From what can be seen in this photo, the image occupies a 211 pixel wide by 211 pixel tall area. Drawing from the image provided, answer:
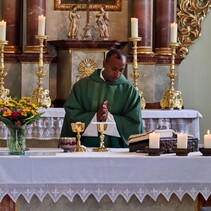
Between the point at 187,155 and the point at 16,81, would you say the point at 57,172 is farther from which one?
the point at 16,81

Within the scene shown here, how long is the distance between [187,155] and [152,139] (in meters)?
0.27

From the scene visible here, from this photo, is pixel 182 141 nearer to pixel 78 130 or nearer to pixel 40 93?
pixel 78 130

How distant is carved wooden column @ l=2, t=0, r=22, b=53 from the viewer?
408 inches

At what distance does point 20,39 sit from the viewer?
A: 34.6ft

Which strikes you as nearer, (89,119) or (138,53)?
(89,119)

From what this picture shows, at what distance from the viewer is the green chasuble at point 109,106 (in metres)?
6.79

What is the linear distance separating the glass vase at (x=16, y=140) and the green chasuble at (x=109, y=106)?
914 mm

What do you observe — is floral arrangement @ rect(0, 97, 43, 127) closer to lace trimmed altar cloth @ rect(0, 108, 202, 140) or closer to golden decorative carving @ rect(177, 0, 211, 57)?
lace trimmed altar cloth @ rect(0, 108, 202, 140)

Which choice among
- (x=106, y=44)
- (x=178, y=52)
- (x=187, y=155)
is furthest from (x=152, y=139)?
(x=178, y=52)

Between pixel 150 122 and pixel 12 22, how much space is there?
230 centimetres

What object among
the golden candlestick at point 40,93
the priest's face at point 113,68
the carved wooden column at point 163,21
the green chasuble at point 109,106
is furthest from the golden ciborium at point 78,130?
the carved wooden column at point 163,21

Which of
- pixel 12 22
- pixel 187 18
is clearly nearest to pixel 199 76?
pixel 187 18

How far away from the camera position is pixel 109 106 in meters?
6.96

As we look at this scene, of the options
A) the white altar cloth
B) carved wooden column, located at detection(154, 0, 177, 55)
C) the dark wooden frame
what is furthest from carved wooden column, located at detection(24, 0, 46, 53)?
the white altar cloth
